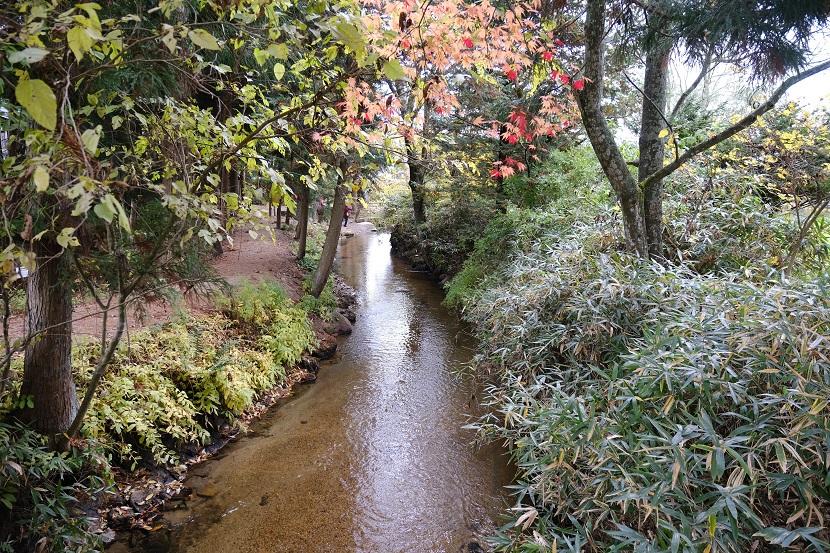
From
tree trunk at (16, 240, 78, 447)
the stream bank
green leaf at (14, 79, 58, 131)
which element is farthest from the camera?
the stream bank

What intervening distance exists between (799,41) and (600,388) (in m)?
2.86

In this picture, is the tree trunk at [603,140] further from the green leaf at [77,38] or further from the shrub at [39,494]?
the shrub at [39,494]

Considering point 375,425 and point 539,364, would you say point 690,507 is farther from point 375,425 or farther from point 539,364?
point 375,425

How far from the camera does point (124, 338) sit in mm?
4855

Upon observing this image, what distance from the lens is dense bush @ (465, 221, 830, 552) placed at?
208 centimetres

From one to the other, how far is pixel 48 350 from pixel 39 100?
3.15 meters

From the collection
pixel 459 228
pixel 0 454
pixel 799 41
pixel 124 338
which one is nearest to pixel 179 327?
pixel 124 338

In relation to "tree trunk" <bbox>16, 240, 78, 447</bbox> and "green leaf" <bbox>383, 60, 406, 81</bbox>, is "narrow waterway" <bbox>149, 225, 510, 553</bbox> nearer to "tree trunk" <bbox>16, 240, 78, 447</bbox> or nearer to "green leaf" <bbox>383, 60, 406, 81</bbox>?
"tree trunk" <bbox>16, 240, 78, 447</bbox>

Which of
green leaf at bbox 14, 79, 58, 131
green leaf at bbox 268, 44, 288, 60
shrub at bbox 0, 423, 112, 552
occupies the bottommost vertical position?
shrub at bbox 0, 423, 112, 552

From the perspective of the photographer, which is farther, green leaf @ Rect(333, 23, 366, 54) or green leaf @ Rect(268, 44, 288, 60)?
green leaf @ Rect(268, 44, 288, 60)

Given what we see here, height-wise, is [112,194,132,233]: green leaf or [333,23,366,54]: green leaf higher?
[333,23,366,54]: green leaf

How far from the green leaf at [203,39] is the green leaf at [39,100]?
16.8 inches

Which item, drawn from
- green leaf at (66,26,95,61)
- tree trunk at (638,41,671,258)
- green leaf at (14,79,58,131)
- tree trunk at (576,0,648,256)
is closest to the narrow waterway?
tree trunk at (576,0,648,256)

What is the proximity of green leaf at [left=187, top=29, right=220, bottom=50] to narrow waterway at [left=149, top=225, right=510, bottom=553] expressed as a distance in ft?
12.0
